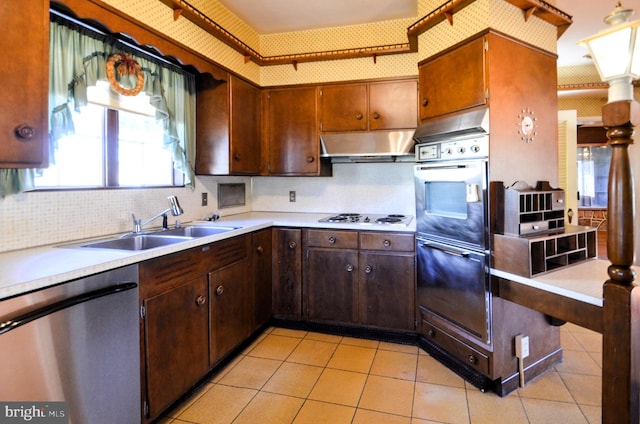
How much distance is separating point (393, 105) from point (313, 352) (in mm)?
2158

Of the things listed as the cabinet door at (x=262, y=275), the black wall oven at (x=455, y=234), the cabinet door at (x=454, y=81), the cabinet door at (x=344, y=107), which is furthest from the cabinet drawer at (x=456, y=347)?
the cabinet door at (x=344, y=107)

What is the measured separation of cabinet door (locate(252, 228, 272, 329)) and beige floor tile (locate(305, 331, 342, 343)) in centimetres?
40

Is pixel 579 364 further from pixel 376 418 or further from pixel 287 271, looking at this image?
pixel 287 271

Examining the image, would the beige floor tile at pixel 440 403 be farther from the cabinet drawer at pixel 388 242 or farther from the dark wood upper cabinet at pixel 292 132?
the dark wood upper cabinet at pixel 292 132

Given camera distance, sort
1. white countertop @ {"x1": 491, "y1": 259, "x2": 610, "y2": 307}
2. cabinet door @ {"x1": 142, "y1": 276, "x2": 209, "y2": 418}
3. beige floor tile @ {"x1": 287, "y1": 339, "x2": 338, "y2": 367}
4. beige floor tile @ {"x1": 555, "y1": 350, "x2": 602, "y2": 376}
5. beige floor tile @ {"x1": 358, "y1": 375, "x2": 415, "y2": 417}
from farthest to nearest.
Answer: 1. beige floor tile @ {"x1": 287, "y1": 339, "x2": 338, "y2": 367}
2. beige floor tile @ {"x1": 555, "y1": 350, "x2": 602, "y2": 376}
3. beige floor tile @ {"x1": 358, "y1": 375, "x2": 415, "y2": 417}
4. cabinet door @ {"x1": 142, "y1": 276, "x2": 209, "y2": 418}
5. white countertop @ {"x1": 491, "y1": 259, "x2": 610, "y2": 307}

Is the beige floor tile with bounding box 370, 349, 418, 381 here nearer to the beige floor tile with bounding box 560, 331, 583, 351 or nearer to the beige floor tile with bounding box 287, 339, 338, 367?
the beige floor tile with bounding box 287, 339, 338, 367

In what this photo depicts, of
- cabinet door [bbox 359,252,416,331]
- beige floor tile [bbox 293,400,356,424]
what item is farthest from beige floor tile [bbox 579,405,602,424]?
beige floor tile [bbox 293,400,356,424]

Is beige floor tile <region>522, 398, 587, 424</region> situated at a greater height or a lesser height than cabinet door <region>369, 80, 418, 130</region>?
lesser

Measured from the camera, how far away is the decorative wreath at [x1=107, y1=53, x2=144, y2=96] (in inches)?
85.6

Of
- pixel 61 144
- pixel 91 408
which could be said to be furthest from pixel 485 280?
pixel 61 144

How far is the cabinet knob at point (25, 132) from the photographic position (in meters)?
1.43

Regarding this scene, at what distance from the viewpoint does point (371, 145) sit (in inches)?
125

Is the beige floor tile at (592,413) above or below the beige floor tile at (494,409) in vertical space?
above

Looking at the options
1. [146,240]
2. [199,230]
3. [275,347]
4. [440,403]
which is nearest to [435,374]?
[440,403]
